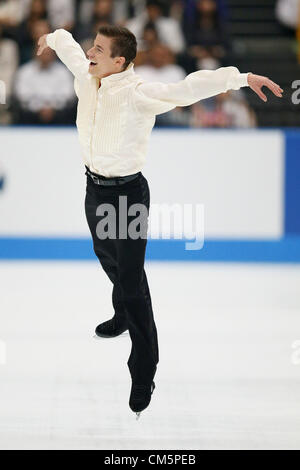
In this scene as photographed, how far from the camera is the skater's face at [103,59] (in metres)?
3.55

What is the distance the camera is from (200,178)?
320 inches

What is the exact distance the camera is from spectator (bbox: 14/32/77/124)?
27.5 feet

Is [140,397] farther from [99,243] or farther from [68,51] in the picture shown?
[68,51]

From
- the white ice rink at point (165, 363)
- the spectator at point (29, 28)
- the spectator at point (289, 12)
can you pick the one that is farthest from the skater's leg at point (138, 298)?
the spectator at point (289, 12)

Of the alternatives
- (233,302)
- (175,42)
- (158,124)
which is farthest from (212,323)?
(175,42)

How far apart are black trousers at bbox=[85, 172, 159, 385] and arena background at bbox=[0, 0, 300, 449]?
0.99 feet

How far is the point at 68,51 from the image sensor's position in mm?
3807

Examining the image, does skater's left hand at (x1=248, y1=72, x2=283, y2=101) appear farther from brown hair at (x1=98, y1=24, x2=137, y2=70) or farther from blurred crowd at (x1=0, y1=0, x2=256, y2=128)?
blurred crowd at (x1=0, y1=0, x2=256, y2=128)

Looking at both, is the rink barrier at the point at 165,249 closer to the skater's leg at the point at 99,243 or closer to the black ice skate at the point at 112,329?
the black ice skate at the point at 112,329

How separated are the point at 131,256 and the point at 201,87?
65 centimetres

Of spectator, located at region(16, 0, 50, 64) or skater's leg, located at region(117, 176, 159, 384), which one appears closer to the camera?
skater's leg, located at region(117, 176, 159, 384)

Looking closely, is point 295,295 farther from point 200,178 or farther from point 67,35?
point 67,35

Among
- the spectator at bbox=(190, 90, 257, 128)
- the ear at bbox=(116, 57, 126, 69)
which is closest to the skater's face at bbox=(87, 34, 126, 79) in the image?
the ear at bbox=(116, 57, 126, 69)

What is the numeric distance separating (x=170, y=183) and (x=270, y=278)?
114 centimetres
